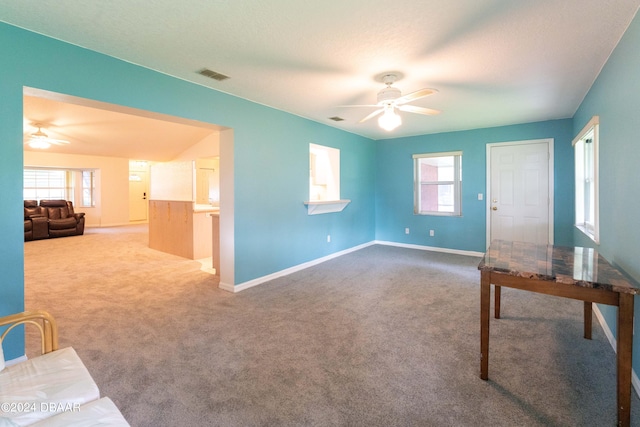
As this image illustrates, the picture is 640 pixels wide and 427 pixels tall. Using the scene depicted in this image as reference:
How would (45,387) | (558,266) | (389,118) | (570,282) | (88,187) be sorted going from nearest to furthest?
(45,387) → (570,282) → (558,266) → (389,118) → (88,187)

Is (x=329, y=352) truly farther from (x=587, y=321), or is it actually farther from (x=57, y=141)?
(x=57, y=141)

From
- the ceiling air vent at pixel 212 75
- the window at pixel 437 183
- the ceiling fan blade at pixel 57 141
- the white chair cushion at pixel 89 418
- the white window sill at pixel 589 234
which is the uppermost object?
the ceiling fan blade at pixel 57 141

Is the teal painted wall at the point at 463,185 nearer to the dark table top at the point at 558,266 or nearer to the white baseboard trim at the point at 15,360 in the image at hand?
the dark table top at the point at 558,266

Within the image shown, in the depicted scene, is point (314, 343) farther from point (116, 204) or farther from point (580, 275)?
point (116, 204)

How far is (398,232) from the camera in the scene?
6473 millimetres

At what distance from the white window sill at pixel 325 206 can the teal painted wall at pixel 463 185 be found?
1.45 m

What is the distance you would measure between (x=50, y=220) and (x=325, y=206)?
7.36 m

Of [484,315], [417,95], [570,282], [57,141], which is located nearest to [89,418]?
[484,315]

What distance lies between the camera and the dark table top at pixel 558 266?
5.15 feet

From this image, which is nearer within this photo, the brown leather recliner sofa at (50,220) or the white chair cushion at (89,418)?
the white chair cushion at (89,418)

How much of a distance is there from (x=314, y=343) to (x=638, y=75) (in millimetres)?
2840

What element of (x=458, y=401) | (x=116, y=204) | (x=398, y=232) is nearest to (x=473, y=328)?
(x=458, y=401)

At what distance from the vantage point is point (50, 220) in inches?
297

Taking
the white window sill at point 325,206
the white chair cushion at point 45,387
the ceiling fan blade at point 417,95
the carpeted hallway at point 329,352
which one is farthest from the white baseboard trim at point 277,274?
the ceiling fan blade at point 417,95
